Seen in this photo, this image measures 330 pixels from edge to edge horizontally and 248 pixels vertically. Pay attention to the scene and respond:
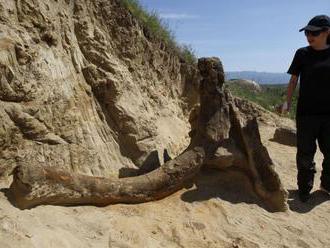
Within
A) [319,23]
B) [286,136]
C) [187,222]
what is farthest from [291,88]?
[286,136]

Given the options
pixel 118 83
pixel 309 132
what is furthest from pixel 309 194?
pixel 118 83

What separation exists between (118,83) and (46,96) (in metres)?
1.07

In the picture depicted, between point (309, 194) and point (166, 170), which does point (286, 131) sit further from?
point (166, 170)

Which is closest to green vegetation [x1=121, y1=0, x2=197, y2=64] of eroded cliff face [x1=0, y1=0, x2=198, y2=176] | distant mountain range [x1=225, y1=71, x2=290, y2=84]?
eroded cliff face [x1=0, y1=0, x2=198, y2=176]

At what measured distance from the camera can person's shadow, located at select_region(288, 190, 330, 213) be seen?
4.77 metres

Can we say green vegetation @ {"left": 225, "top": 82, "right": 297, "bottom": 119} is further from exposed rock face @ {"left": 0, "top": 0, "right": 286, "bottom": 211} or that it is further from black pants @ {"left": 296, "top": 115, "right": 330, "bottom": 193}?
exposed rock face @ {"left": 0, "top": 0, "right": 286, "bottom": 211}

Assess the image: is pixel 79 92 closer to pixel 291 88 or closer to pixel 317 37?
pixel 291 88

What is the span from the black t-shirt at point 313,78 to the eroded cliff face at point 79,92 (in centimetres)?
159

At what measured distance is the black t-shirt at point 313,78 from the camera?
185 inches

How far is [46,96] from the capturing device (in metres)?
4.28

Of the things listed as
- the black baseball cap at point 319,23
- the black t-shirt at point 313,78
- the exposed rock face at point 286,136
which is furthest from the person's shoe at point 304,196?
the exposed rock face at point 286,136

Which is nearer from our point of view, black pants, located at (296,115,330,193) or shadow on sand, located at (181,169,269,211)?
shadow on sand, located at (181,169,269,211)

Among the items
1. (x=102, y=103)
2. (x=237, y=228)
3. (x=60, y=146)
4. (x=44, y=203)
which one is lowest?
(x=237, y=228)

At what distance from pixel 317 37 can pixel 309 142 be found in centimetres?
108
